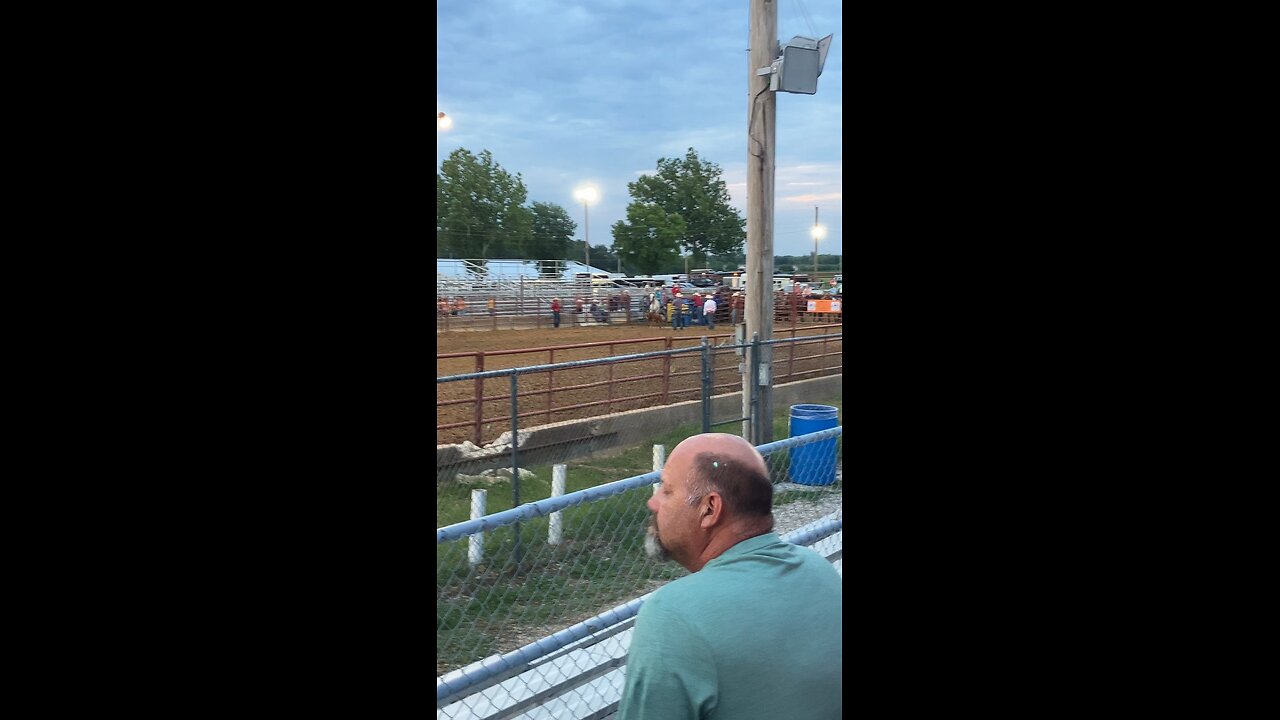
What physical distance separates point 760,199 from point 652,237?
5256 cm

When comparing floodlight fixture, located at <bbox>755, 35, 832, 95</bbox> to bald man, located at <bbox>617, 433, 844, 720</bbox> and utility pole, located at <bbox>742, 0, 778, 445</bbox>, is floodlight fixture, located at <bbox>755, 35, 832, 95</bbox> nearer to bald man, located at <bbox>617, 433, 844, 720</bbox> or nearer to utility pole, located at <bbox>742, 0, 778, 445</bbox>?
utility pole, located at <bbox>742, 0, 778, 445</bbox>

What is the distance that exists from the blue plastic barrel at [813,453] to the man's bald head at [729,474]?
19.0 ft

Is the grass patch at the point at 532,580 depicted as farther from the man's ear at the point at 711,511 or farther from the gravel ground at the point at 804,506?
the man's ear at the point at 711,511

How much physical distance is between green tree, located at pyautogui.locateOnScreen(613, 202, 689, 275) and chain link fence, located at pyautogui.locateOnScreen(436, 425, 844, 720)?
165ft

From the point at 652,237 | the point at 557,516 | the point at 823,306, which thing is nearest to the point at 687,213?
the point at 652,237

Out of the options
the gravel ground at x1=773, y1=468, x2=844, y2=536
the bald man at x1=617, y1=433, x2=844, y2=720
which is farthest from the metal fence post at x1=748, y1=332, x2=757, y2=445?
the bald man at x1=617, y1=433, x2=844, y2=720

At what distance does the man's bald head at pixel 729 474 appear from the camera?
1.90m

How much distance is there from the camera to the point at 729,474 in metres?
1.93
